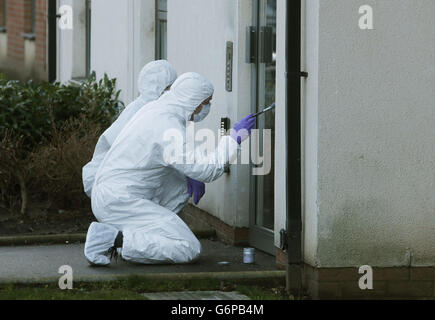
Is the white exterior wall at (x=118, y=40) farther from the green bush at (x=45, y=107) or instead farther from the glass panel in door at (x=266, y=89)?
the glass panel in door at (x=266, y=89)

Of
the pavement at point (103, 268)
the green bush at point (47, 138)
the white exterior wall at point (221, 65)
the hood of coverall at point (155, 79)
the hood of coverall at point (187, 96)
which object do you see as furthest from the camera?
the green bush at point (47, 138)

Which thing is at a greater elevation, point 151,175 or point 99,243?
point 151,175

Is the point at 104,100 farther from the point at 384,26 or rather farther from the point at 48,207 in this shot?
the point at 384,26

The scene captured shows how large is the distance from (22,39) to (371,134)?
18966 millimetres

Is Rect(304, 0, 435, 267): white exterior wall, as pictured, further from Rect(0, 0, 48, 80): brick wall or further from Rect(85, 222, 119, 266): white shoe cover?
Rect(0, 0, 48, 80): brick wall

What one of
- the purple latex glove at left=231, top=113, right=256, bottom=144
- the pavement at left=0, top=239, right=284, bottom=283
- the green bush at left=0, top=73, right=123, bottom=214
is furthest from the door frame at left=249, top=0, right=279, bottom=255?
the green bush at left=0, top=73, right=123, bottom=214

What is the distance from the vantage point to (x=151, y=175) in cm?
791

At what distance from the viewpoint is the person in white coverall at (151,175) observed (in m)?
7.59

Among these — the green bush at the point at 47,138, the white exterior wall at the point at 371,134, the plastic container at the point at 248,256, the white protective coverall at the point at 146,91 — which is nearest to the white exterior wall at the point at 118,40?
the green bush at the point at 47,138

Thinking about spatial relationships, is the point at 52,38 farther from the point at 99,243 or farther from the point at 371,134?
the point at 371,134

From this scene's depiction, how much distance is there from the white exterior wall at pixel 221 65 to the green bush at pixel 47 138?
1.42 metres

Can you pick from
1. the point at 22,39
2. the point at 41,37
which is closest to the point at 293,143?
the point at 41,37

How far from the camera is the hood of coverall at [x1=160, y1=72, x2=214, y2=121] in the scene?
25.5ft

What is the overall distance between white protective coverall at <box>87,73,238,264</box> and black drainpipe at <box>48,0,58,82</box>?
958 cm
